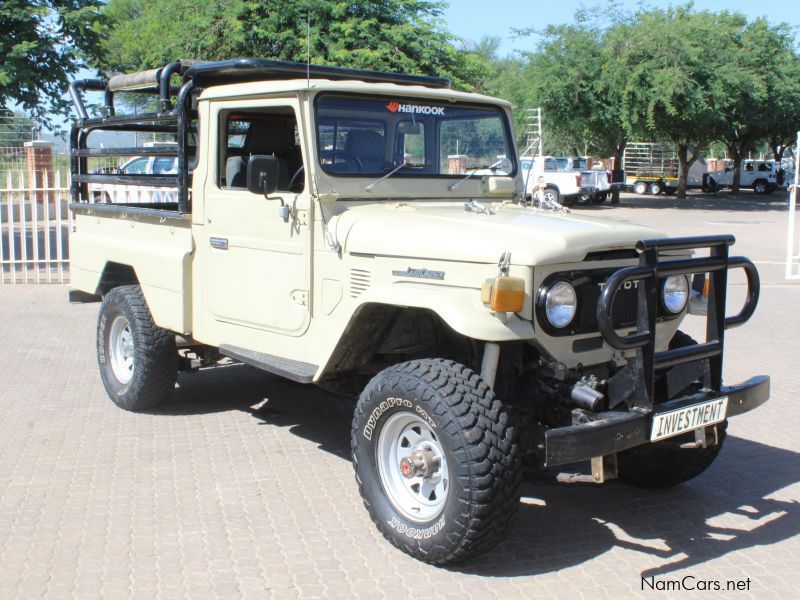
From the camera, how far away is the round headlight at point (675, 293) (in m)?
4.45

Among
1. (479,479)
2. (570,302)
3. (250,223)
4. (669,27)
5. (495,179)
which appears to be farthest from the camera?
(669,27)

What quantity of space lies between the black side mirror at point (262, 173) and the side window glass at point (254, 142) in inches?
12.7

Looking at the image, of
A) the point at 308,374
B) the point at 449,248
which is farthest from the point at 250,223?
the point at 449,248

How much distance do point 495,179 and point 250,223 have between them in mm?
1621

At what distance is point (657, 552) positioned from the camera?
13.9 ft

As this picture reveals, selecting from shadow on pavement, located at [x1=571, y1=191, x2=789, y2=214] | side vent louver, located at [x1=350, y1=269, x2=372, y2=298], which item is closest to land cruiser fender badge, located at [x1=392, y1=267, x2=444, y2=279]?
side vent louver, located at [x1=350, y1=269, x2=372, y2=298]

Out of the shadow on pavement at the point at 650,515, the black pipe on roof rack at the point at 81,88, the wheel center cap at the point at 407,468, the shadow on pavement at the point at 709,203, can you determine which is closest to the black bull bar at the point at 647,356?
the shadow on pavement at the point at 650,515

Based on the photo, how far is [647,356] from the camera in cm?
381

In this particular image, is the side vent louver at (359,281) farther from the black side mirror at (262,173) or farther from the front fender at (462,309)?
the black side mirror at (262,173)

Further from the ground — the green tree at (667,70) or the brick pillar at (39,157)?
the green tree at (667,70)

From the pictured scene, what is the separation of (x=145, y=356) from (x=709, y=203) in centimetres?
3712

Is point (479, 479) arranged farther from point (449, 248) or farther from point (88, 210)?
point (88, 210)

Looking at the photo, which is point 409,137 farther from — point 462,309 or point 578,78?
point 578,78

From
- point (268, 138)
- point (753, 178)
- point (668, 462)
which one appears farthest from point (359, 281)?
point (753, 178)
